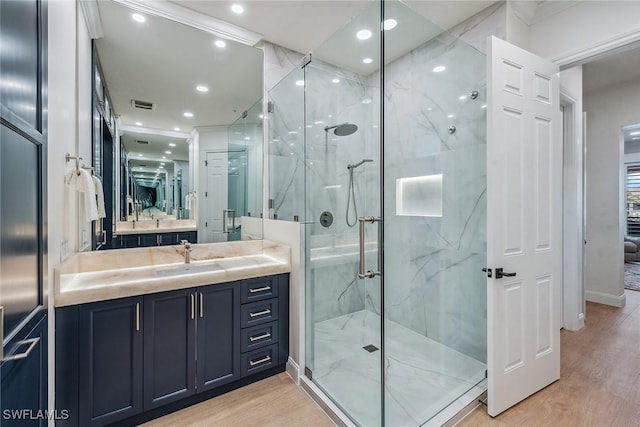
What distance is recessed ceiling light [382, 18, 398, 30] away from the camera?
2.02 meters

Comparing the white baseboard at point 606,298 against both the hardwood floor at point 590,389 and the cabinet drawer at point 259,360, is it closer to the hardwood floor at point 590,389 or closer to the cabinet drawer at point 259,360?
the hardwood floor at point 590,389

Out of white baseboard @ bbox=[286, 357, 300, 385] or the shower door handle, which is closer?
the shower door handle

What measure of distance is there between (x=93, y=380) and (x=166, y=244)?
1.03m

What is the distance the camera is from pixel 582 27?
218 centimetres

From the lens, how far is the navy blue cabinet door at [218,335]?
6.49ft

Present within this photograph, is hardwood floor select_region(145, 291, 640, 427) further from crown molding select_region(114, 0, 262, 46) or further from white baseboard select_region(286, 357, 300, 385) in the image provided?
crown molding select_region(114, 0, 262, 46)

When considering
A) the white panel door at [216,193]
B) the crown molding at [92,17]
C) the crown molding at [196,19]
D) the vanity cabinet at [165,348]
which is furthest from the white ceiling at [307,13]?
the vanity cabinet at [165,348]

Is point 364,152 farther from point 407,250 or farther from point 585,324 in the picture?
point 585,324

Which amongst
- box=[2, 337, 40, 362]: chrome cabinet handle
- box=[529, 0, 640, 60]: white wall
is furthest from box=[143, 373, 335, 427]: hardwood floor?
box=[529, 0, 640, 60]: white wall

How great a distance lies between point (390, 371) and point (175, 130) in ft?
8.57

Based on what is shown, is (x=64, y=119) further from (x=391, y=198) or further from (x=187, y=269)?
(x=391, y=198)

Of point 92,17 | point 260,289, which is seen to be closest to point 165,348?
point 260,289

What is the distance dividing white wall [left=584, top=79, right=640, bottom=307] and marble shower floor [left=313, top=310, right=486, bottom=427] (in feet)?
9.80

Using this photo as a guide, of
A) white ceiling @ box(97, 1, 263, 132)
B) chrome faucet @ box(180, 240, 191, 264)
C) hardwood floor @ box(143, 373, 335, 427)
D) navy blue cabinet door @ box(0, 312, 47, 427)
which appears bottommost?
hardwood floor @ box(143, 373, 335, 427)
